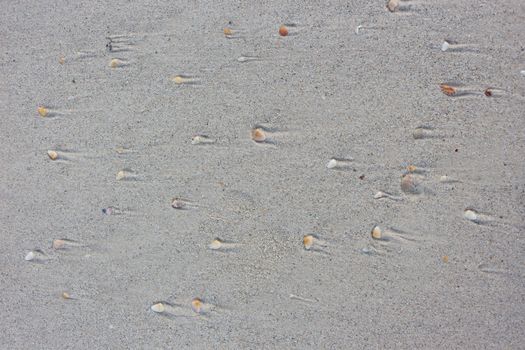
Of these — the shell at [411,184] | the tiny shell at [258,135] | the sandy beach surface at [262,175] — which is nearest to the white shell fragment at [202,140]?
the sandy beach surface at [262,175]

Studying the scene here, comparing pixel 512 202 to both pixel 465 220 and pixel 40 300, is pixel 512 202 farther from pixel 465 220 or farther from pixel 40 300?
pixel 40 300

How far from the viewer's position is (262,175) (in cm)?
189

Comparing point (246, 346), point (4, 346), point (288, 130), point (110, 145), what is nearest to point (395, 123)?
point (288, 130)

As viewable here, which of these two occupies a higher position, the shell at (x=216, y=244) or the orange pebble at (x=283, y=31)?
the orange pebble at (x=283, y=31)

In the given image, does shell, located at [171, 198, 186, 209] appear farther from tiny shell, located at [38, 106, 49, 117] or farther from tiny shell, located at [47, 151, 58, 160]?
tiny shell, located at [38, 106, 49, 117]

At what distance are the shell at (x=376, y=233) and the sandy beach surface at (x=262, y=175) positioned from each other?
0.04m

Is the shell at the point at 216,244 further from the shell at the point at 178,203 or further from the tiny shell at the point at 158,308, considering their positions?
the tiny shell at the point at 158,308

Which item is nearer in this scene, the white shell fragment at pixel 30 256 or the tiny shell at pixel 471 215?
the tiny shell at pixel 471 215

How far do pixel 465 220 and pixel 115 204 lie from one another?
1.94 metres

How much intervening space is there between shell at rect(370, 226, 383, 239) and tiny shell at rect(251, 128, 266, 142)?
773 millimetres

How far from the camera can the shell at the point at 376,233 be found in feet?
5.98

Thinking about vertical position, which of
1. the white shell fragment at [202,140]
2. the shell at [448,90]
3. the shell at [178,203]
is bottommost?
the shell at [178,203]

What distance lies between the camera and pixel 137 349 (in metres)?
1.98

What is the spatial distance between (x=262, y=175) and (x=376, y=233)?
0.69 metres
